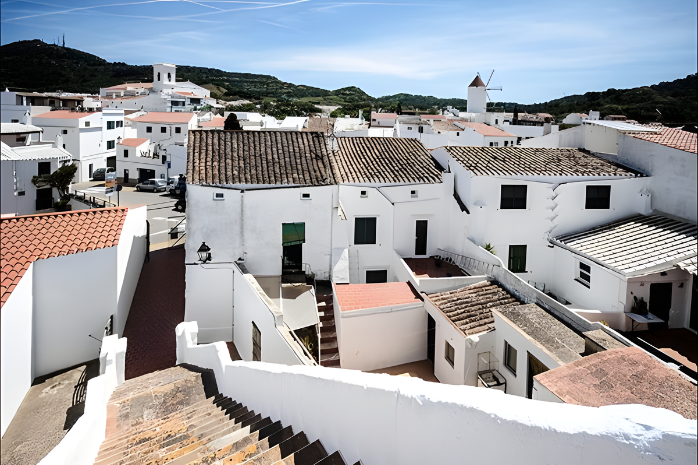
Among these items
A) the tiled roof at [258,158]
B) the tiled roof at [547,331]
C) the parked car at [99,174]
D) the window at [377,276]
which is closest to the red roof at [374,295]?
the window at [377,276]

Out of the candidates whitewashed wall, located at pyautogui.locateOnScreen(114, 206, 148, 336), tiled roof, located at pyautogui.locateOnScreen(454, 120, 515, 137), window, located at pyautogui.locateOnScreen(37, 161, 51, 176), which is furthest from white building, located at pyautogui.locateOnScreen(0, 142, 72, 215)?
tiled roof, located at pyautogui.locateOnScreen(454, 120, 515, 137)

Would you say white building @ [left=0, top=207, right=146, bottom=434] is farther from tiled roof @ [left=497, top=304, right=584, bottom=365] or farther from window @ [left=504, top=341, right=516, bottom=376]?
tiled roof @ [left=497, top=304, right=584, bottom=365]

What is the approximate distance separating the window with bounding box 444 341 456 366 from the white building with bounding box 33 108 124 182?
1183 inches

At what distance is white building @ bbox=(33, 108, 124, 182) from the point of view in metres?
32.1

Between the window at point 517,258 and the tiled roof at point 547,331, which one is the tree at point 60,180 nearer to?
the window at point 517,258

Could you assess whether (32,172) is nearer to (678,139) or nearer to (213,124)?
(678,139)

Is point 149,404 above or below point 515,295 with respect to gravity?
Result: below

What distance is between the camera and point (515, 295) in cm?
1233

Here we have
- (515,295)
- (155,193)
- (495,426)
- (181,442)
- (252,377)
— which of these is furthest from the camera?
(155,193)

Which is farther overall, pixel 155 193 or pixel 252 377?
pixel 155 193

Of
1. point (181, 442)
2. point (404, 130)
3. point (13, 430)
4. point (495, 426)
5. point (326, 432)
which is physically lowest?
point (13, 430)

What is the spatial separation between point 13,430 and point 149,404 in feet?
9.00

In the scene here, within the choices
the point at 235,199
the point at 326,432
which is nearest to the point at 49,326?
the point at 235,199

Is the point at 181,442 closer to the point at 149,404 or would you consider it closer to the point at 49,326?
the point at 149,404
